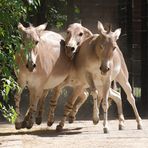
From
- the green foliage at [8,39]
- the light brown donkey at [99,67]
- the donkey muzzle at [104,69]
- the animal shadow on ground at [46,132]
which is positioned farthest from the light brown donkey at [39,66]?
the green foliage at [8,39]

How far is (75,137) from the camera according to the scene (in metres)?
8.78

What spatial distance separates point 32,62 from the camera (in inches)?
337

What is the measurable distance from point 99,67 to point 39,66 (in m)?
0.95

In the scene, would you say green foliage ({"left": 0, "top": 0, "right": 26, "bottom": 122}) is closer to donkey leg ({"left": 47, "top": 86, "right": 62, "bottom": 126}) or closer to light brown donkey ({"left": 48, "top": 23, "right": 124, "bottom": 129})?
light brown donkey ({"left": 48, "top": 23, "right": 124, "bottom": 129})

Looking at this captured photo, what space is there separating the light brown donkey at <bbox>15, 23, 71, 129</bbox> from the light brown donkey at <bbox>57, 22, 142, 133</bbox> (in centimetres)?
32

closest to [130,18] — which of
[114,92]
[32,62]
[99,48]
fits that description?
[114,92]

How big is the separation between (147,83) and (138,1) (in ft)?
6.23

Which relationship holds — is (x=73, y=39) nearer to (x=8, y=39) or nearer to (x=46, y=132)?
(x=46, y=132)

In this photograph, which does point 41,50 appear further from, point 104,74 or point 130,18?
point 130,18

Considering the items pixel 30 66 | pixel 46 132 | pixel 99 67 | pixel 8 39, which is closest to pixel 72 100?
pixel 46 132

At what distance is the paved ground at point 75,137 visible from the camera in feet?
26.0

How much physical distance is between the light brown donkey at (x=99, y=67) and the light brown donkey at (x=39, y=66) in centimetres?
32

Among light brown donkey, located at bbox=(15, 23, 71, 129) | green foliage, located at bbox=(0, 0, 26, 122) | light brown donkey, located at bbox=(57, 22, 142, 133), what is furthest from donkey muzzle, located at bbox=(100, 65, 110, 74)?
green foliage, located at bbox=(0, 0, 26, 122)

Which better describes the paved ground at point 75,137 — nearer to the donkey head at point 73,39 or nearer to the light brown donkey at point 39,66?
the light brown donkey at point 39,66
